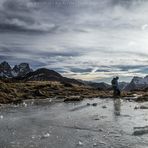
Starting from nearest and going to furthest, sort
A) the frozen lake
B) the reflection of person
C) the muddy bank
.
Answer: the frozen lake
the muddy bank
the reflection of person

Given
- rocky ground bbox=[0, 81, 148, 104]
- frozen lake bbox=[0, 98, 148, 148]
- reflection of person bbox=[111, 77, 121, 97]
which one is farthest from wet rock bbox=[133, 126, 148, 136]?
reflection of person bbox=[111, 77, 121, 97]

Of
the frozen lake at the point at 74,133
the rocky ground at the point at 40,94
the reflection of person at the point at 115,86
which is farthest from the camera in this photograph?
the reflection of person at the point at 115,86

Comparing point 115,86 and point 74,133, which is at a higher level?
point 115,86

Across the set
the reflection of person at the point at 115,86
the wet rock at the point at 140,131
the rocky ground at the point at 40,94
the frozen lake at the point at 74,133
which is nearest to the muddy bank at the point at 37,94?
the rocky ground at the point at 40,94

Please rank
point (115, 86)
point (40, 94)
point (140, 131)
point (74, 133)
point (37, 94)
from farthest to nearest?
1. point (40, 94)
2. point (37, 94)
3. point (115, 86)
4. point (74, 133)
5. point (140, 131)

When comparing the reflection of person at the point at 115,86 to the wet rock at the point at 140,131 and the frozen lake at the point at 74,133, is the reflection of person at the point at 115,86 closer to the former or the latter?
the frozen lake at the point at 74,133

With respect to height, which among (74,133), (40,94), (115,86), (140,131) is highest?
(115,86)

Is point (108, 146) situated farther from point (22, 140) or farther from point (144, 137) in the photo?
point (22, 140)

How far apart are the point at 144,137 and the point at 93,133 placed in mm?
2762

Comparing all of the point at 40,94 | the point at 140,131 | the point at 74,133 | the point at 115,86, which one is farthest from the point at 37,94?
the point at 140,131

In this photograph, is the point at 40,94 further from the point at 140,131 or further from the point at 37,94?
the point at 140,131

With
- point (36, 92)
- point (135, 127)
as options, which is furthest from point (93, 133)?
point (36, 92)

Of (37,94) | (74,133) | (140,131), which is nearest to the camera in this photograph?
(140,131)

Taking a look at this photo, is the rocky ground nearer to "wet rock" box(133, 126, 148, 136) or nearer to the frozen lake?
the frozen lake
